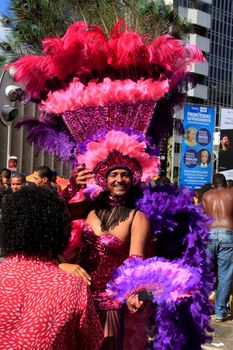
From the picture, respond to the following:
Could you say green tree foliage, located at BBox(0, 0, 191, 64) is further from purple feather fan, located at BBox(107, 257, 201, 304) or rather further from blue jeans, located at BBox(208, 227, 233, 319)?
A: blue jeans, located at BBox(208, 227, 233, 319)

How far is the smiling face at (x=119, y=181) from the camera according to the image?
3158 mm

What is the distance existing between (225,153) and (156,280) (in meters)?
11.3

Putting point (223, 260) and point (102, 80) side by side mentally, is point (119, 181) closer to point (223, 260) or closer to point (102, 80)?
point (102, 80)

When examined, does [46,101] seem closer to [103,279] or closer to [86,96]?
[86,96]

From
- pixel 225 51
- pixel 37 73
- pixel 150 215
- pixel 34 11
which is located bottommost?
pixel 150 215

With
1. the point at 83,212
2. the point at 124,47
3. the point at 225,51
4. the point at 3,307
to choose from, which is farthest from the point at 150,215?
the point at 225,51

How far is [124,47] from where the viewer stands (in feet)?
11.1

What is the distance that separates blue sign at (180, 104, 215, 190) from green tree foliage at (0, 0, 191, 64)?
337 inches

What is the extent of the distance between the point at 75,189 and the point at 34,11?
1.28 meters

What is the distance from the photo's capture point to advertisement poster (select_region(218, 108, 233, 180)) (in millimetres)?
13727

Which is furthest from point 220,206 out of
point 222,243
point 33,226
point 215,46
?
point 215,46

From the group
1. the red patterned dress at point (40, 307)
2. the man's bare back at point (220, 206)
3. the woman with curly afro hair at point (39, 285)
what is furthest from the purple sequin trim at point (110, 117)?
the man's bare back at point (220, 206)

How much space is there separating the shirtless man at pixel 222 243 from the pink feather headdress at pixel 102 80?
350 cm

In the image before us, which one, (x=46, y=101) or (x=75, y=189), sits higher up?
(x=46, y=101)
